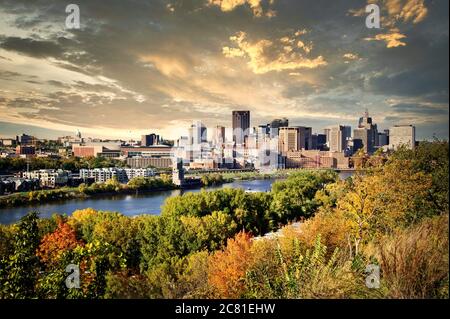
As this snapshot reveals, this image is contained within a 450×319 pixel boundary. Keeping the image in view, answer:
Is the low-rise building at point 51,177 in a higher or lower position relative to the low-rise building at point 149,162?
lower

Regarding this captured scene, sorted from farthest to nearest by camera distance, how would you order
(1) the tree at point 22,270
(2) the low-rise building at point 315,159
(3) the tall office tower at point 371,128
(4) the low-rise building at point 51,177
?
(4) the low-rise building at point 51,177
(2) the low-rise building at point 315,159
(3) the tall office tower at point 371,128
(1) the tree at point 22,270

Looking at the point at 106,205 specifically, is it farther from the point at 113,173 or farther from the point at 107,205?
the point at 113,173

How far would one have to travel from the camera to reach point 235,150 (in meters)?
20.3

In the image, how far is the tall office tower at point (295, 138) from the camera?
14.3 m

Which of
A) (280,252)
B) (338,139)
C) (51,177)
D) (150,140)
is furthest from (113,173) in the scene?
(280,252)

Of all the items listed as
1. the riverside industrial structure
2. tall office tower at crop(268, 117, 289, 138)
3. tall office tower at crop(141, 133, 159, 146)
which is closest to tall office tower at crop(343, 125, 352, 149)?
the riverside industrial structure

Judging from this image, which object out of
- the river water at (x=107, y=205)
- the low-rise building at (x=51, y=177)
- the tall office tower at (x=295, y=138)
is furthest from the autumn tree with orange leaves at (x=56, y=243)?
the low-rise building at (x=51, y=177)

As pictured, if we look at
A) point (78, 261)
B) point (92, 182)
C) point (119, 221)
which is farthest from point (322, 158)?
point (78, 261)

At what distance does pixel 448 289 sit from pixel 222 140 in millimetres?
15118

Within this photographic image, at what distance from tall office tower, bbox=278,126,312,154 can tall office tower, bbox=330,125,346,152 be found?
92 cm

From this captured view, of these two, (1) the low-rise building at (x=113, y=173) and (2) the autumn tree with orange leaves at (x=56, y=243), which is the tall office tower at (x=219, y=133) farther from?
(1) the low-rise building at (x=113, y=173)

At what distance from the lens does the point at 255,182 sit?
2350cm

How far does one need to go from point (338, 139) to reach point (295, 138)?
65.1 inches

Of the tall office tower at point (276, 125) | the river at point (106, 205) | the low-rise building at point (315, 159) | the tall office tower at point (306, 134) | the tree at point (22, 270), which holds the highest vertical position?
the tall office tower at point (276, 125)
